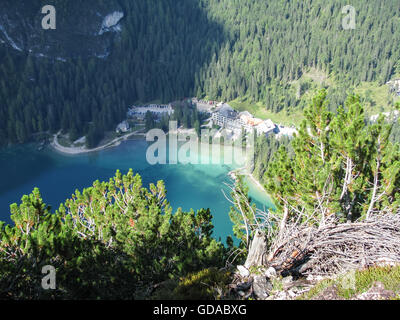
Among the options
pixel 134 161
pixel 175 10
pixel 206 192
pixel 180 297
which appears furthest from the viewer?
pixel 175 10

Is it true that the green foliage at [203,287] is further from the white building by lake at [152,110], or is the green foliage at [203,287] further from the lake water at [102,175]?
the white building by lake at [152,110]

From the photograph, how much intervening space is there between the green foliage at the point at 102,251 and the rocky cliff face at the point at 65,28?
9392 cm

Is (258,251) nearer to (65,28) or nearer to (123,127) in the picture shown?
(123,127)

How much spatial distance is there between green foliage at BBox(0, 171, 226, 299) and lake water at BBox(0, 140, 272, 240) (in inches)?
1239

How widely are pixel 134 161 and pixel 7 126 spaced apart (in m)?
31.9

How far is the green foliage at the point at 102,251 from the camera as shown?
10.3m

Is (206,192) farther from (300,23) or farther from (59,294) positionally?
(300,23)

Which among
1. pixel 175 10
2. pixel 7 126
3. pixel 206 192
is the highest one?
pixel 175 10

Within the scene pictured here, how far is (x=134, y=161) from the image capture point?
63.8m

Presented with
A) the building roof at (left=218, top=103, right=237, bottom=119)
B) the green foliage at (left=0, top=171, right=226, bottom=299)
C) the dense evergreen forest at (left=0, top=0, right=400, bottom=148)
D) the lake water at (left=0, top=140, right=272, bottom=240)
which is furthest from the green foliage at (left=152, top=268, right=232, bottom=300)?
the building roof at (left=218, top=103, right=237, bottom=119)

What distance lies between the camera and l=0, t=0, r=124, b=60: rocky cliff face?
8862 centimetres

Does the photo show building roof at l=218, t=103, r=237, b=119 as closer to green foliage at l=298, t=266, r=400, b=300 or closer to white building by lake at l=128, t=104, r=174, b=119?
white building by lake at l=128, t=104, r=174, b=119

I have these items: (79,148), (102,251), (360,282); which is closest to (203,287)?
(360,282)
